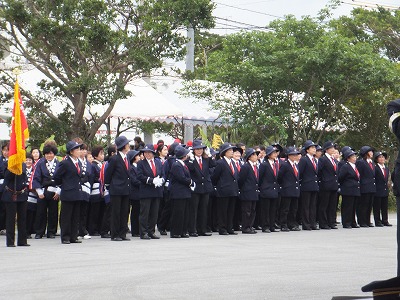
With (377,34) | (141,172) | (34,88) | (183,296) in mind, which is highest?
(377,34)

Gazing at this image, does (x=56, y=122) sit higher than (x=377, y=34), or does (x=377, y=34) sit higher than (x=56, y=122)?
(x=377, y=34)

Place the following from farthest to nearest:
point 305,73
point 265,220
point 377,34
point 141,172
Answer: point 377,34, point 305,73, point 265,220, point 141,172

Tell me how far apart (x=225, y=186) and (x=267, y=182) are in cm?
113

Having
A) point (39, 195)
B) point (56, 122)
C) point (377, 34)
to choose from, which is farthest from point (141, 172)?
point (377, 34)

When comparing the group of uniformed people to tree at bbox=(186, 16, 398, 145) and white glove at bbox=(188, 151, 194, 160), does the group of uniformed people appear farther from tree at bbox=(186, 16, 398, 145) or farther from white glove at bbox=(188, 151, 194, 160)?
tree at bbox=(186, 16, 398, 145)

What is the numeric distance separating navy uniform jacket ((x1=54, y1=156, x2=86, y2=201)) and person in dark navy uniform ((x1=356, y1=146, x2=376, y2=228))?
7096 mm

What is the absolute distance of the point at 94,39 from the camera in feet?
72.7

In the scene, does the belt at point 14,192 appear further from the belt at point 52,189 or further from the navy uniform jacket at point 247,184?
the navy uniform jacket at point 247,184

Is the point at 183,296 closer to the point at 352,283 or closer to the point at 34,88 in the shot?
the point at 352,283

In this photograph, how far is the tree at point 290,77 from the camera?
85.3ft

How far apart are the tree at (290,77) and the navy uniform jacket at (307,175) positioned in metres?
5.50

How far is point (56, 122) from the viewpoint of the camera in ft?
79.9

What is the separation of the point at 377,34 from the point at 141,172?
23.1 metres

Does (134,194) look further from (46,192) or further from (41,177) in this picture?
(41,177)
